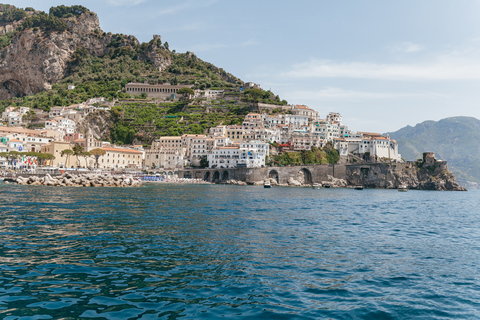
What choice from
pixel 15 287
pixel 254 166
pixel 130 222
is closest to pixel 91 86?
pixel 254 166

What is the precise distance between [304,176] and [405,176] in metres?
27.0

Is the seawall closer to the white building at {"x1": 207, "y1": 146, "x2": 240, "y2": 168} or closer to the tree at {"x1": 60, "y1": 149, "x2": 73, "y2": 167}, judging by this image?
the white building at {"x1": 207, "y1": 146, "x2": 240, "y2": 168}

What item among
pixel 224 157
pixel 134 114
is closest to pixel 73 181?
pixel 224 157

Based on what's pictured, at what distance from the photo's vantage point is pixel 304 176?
78625mm

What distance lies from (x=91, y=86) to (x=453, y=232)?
120 metres

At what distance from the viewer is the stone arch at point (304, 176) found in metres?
76.9

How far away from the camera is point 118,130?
95.4m

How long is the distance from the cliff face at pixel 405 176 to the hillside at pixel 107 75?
38113mm

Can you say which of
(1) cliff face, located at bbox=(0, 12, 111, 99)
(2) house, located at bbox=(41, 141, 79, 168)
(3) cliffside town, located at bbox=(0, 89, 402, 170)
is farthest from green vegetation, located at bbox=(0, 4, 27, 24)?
(2) house, located at bbox=(41, 141, 79, 168)

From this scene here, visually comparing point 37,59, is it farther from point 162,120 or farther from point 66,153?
point 66,153

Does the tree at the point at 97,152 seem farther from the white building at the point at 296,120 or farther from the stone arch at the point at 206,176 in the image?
the white building at the point at 296,120

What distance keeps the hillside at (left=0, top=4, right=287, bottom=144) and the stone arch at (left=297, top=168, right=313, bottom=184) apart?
29.1 meters

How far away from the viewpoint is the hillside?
97938mm

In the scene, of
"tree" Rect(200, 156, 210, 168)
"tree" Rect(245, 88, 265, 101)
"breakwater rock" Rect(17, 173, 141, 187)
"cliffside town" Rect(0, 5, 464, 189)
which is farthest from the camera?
"tree" Rect(245, 88, 265, 101)
